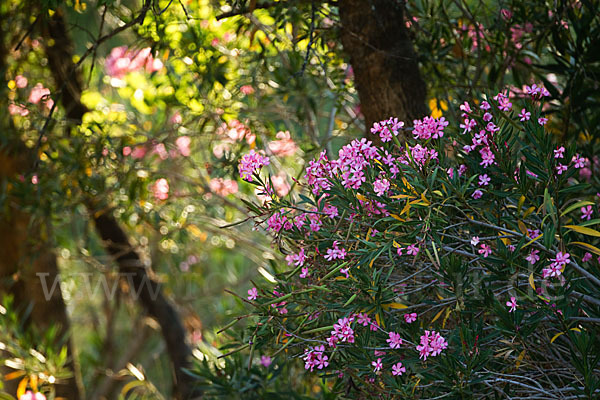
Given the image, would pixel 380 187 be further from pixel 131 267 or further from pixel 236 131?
pixel 131 267

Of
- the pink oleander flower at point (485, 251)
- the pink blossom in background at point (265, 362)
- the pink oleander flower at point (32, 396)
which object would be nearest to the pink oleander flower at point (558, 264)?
the pink oleander flower at point (485, 251)

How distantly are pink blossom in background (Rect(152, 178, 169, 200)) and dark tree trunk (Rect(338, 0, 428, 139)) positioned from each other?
1.43 metres

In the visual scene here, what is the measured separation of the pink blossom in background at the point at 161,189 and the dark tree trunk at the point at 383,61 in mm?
1429

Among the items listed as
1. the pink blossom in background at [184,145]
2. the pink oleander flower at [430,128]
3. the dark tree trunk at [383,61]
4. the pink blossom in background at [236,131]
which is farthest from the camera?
the pink blossom in background at [184,145]

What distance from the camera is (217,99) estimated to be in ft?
9.07

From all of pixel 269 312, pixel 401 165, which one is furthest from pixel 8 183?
pixel 401 165

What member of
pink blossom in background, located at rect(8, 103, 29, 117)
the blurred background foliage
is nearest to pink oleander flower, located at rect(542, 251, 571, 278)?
Result: the blurred background foliage

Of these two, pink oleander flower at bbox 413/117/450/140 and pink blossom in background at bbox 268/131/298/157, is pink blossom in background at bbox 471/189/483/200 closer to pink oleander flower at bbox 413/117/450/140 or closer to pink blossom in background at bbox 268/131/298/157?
pink oleander flower at bbox 413/117/450/140

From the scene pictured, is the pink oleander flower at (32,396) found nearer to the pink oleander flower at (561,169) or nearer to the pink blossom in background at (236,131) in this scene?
the pink blossom in background at (236,131)

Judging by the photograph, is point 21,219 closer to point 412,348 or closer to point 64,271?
point 64,271

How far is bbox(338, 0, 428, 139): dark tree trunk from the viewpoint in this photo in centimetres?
188

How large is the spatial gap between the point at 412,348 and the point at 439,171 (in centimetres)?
37

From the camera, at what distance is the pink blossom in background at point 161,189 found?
10.1ft

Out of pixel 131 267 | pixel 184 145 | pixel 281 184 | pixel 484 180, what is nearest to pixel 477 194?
pixel 484 180
